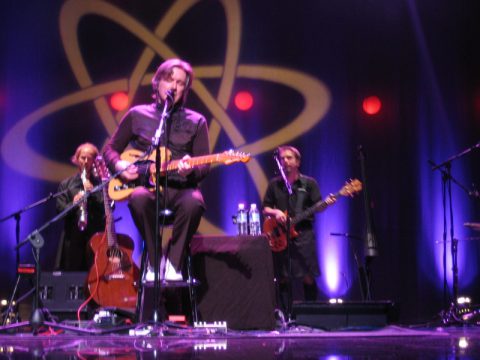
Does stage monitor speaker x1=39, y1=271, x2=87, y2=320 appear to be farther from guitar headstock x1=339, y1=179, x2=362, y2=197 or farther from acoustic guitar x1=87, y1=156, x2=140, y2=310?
guitar headstock x1=339, y1=179, x2=362, y2=197

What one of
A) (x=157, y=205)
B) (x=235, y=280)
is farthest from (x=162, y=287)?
(x=157, y=205)

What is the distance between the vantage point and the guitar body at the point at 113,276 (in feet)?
19.2

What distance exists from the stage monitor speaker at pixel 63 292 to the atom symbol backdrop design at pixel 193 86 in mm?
1937

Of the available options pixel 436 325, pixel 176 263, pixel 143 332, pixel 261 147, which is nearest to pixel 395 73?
pixel 261 147

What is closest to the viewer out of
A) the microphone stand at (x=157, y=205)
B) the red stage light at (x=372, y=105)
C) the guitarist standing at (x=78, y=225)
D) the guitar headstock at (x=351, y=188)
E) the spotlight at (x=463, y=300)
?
the microphone stand at (x=157, y=205)

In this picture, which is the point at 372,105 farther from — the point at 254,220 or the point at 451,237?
the point at 254,220

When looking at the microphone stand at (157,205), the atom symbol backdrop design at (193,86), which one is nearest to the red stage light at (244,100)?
the atom symbol backdrop design at (193,86)

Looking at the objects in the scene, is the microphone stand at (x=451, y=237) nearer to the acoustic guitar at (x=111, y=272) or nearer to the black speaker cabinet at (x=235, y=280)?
the black speaker cabinet at (x=235, y=280)

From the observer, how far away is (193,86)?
766 cm

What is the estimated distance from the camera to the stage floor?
10.2 feet

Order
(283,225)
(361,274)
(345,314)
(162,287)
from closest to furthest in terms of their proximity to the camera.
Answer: (162,287) → (345,314) → (283,225) → (361,274)

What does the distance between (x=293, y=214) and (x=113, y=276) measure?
78.8 inches

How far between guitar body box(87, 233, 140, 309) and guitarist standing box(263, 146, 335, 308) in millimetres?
1579

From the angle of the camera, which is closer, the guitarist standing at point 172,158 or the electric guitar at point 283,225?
the guitarist standing at point 172,158
